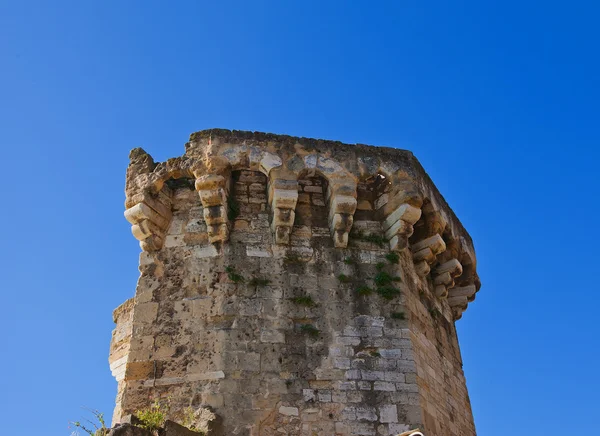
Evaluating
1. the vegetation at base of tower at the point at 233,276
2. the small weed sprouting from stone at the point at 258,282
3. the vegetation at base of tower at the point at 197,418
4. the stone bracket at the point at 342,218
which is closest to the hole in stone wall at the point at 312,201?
the stone bracket at the point at 342,218

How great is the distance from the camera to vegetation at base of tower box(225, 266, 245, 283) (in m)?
6.88

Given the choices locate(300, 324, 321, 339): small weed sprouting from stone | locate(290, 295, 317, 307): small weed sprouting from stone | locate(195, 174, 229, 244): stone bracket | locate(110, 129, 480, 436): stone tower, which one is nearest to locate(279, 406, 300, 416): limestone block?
locate(110, 129, 480, 436): stone tower

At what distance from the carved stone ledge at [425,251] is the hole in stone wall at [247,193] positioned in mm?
1910

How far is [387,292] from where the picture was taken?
709cm

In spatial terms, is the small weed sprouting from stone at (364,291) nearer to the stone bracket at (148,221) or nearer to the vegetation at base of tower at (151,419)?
the stone bracket at (148,221)

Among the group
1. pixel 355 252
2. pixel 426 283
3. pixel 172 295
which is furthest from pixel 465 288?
pixel 172 295

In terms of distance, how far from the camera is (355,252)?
7328 mm

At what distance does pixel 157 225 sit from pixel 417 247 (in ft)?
9.95

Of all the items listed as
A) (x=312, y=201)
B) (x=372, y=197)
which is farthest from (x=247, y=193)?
(x=372, y=197)

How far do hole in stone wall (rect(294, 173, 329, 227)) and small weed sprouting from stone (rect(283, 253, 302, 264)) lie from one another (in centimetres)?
41

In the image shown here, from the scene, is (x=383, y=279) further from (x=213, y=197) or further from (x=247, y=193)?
(x=213, y=197)

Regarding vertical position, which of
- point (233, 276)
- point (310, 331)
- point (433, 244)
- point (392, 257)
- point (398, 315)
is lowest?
point (310, 331)

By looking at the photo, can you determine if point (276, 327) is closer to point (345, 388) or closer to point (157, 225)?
point (345, 388)

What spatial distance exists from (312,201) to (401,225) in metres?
1.04
